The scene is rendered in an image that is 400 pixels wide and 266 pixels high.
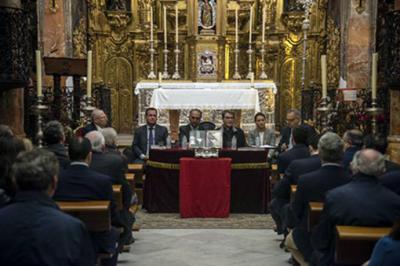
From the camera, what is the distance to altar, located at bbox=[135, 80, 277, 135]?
1297 centimetres

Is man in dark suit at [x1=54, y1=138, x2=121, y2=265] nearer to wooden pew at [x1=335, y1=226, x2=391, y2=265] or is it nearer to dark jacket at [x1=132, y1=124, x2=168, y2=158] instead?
wooden pew at [x1=335, y1=226, x2=391, y2=265]

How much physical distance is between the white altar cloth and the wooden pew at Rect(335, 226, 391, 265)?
892 centimetres

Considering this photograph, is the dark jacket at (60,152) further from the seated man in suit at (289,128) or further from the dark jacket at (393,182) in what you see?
the seated man in suit at (289,128)

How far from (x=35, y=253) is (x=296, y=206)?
2.94 meters

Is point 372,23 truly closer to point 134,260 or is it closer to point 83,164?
point 134,260

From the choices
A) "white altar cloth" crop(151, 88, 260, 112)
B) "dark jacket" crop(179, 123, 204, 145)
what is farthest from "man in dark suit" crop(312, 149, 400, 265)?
"white altar cloth" crop(151, 88, 260, 112)

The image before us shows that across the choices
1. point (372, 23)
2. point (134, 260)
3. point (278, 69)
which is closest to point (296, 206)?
point (134, 260)

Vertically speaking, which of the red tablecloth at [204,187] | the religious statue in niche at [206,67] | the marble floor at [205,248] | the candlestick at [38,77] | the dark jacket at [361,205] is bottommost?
the marble floor at [205,248]

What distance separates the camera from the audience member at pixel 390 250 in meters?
2.96

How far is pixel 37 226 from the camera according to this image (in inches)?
121

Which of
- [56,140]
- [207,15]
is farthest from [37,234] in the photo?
[207,15]

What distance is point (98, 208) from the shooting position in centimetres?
462

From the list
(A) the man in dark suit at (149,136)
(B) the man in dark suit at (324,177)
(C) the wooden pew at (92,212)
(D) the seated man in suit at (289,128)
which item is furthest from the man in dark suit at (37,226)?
(A) the man in dark suit at (149,136)

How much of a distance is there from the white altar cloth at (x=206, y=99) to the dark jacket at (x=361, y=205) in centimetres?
854
